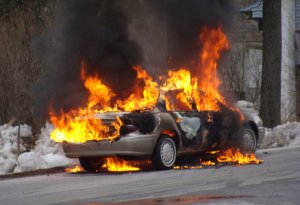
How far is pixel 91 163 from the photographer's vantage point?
13.3 metres

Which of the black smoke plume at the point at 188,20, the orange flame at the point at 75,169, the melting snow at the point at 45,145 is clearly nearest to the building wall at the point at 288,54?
the melting snow at the point at 45,145

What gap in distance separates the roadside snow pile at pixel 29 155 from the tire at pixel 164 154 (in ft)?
8.56

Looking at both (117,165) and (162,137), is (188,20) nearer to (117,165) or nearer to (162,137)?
(162,137)

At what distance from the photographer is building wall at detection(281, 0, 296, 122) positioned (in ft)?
100

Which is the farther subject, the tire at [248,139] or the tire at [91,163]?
the tire at [248,139]

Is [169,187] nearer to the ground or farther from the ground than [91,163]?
nearer to the ground

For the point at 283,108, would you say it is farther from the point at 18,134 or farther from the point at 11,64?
the point at 18,134

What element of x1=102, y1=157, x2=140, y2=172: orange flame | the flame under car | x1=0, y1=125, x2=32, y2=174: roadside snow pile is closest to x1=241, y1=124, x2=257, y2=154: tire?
the flame under car

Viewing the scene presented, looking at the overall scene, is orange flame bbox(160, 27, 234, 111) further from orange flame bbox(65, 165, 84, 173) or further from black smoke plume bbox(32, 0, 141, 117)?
orange flame bbox(65, 165, 84, 173)

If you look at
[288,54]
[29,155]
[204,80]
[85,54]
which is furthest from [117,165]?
[288,54]

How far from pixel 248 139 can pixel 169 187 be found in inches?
178

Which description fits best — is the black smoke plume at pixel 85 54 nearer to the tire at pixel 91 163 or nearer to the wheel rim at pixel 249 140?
the tire at pixel 91 163

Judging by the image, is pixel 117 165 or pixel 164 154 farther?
pixel 117 165

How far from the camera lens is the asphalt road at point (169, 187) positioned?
353 inches
